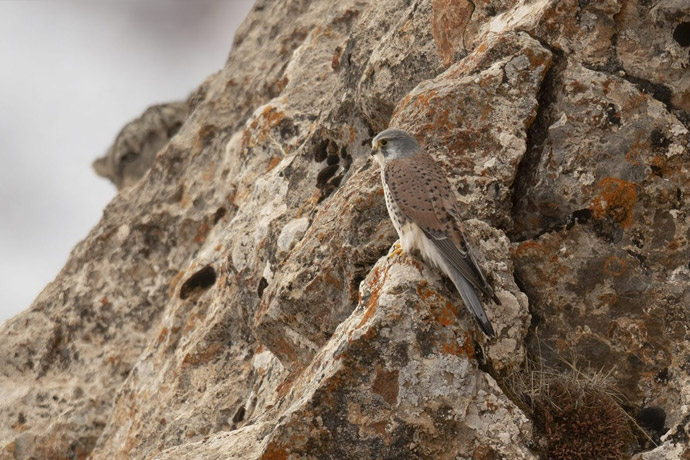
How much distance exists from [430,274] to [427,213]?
0.42 meters

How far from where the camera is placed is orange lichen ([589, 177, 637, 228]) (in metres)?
4.93

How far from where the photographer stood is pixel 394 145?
5301mm

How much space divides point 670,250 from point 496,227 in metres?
1.13

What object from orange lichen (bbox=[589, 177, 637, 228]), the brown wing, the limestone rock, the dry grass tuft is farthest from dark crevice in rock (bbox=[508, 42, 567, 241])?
the limestone rock

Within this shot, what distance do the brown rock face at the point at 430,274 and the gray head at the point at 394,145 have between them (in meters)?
0.32

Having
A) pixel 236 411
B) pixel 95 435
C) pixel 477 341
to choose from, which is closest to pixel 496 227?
pixel 477 341

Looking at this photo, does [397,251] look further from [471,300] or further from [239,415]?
[239,415]

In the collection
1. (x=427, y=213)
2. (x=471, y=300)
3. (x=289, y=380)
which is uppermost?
(x=427, y=213)

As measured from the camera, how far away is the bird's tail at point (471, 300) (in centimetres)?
426

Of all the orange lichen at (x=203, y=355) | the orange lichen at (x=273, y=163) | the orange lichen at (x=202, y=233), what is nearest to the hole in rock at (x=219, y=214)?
the orange lichen at (x=202, y=233)

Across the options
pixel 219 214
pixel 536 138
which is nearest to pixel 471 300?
pixel 536 138

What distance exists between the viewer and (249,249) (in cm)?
768

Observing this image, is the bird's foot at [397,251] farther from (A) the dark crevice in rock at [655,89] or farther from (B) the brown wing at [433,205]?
(A) the dark crevice in rock at [655,89]

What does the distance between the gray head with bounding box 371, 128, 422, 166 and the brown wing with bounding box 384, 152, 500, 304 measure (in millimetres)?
81
